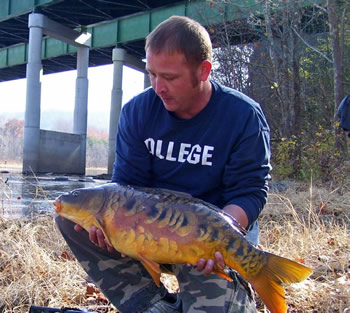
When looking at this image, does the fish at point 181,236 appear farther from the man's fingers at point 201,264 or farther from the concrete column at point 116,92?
the concrete column at point 116,92

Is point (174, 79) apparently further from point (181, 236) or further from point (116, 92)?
point (116, 92)

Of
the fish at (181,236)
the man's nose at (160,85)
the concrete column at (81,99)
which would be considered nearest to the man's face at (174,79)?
the man's nose at (160,85)

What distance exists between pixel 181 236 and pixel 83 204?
507 millimetres

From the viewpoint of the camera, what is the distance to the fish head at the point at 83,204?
2.03 m

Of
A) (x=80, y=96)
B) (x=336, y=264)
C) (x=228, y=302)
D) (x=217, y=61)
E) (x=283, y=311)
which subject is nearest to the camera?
(x=283, y=311)

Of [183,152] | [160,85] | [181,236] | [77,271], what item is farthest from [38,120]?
[181,236]

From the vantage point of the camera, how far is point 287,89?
10039 mm

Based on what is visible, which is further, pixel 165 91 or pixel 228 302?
pixel 165 91

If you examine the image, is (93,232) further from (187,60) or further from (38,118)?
(38,118)

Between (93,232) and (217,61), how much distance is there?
952 cm

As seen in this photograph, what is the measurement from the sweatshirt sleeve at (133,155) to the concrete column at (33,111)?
1404cm

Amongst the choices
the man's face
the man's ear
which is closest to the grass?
the man's face

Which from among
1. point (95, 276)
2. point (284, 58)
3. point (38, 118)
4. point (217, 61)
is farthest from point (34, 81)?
point (95, 276)

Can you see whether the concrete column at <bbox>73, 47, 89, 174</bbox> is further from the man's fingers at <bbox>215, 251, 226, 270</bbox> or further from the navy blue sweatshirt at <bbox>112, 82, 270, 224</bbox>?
the man's fingers at <bbox>215, 251, 226, 270</bbox>
